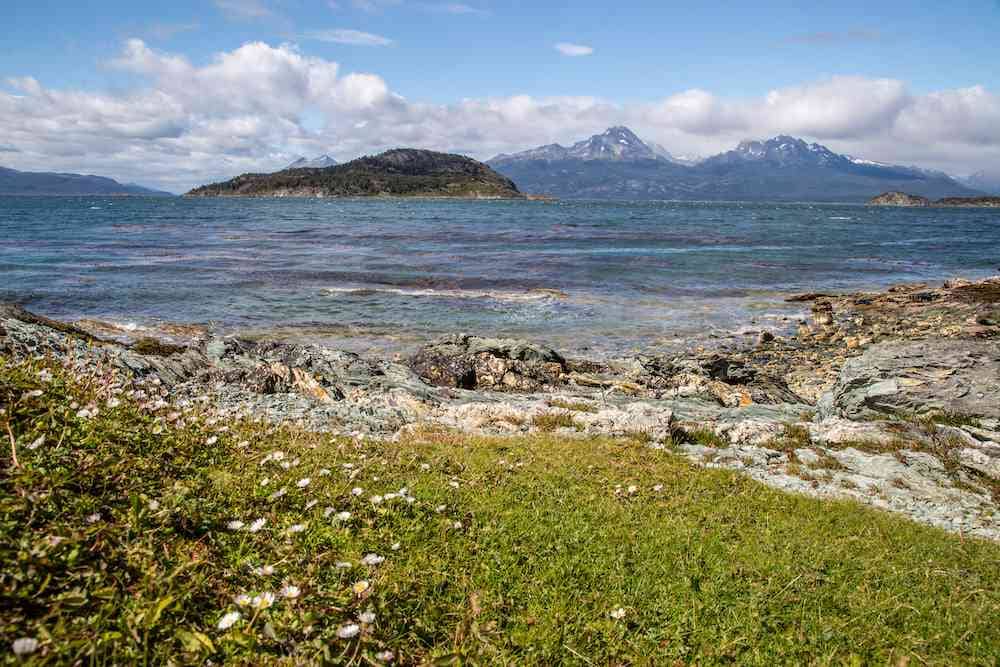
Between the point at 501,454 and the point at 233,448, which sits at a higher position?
the point at 233,448

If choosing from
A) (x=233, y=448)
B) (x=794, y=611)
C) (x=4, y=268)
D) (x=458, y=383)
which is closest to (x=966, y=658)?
(x=794, y=611)

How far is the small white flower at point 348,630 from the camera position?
4411 mm

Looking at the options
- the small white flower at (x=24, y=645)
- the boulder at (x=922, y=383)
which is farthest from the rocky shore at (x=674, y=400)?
the small white flower at (x=24, y=645)

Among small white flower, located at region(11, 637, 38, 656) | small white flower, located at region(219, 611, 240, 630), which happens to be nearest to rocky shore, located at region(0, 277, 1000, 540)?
small white flower, located at region(219, 611, 240, 630)

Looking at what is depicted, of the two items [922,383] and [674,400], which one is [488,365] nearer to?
[674,400]

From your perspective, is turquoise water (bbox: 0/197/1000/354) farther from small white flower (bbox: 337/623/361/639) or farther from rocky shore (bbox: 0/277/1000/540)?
small white flower (bbox: 337/623/361/639)

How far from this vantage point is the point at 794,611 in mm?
6359

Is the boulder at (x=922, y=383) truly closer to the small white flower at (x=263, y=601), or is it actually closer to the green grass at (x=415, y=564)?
the green grass at (x=415, y=564)

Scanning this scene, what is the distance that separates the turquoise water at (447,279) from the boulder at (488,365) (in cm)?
533

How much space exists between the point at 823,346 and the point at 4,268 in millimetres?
55557

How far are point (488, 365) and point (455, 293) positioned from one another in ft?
67.2

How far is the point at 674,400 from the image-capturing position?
18.2m

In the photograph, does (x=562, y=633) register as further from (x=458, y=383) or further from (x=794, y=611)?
(x=458, y=383)

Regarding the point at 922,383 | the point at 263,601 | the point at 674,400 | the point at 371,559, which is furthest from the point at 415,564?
the point at 922,383
